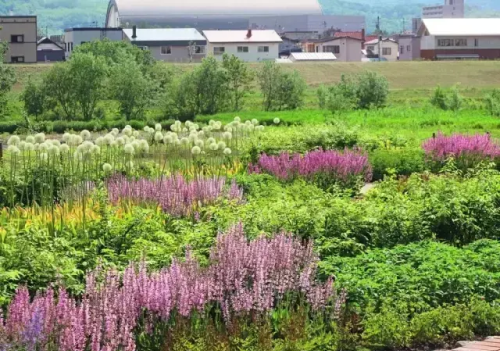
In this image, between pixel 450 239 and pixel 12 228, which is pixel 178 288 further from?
pixel 450 239

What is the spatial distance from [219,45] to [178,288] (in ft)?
291

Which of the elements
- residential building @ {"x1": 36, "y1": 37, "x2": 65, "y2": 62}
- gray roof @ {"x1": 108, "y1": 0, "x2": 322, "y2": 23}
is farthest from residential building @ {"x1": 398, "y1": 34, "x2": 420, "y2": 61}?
gray roof @ {"x1": 108, "y1": 0, "x2": 322, "y2": 23}

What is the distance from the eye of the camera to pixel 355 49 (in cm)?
10219

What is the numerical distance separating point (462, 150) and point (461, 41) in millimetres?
75395

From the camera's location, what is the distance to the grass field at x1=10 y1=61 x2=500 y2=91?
197 feet

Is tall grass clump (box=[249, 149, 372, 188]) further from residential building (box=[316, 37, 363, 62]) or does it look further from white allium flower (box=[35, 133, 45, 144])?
residential building (box=[316, 37, 363, 62])

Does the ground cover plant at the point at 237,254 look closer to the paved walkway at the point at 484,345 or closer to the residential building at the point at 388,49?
the paved walkway at the point at 484,345

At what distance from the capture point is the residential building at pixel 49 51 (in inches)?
3799

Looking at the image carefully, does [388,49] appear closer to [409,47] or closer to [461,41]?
[409,47]

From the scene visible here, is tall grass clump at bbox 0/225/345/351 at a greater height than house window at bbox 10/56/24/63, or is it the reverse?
house window at bbox 10/56/24/63

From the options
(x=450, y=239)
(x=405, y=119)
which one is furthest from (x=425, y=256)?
(x=405, y=119)

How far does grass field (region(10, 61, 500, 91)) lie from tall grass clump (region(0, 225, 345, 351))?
50527 mm

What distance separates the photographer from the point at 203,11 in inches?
6496

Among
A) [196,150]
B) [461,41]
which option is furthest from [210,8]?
[196,150]
